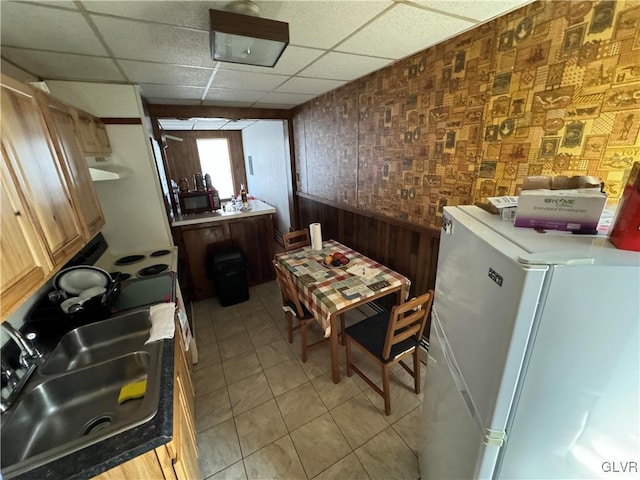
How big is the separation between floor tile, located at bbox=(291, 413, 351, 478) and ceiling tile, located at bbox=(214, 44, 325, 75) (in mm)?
2465

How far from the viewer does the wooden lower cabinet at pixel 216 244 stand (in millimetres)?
3092

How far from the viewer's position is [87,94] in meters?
2.13

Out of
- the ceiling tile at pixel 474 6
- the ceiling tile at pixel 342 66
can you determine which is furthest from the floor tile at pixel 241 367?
the ceiling tile at pixel 474 6

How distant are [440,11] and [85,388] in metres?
2.48

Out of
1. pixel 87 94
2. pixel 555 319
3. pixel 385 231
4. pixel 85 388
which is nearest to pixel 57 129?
pixel 87 94

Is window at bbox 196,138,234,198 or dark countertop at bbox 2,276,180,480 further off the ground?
window at bbox 196,138,234,198

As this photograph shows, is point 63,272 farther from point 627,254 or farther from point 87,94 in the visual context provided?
point 627,254

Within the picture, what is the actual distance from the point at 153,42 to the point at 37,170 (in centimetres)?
93

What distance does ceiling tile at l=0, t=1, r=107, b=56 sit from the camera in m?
1.09

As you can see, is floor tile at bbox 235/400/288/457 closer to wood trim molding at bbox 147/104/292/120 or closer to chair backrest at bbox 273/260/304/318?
chair backrest at bbox 273/260/304/318

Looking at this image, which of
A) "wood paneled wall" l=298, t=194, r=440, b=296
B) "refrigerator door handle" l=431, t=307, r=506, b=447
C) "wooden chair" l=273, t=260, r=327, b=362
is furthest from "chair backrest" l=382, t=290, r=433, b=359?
"wooden chair" l=273, t=260, r=327, b=362

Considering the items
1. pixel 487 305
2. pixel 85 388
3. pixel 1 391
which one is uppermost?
pixel 487 305

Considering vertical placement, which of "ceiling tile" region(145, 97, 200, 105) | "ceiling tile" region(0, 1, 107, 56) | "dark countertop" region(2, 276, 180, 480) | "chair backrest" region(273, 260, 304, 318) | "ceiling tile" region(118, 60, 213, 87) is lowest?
"chair backrest" region(273, 260, 304, 318)

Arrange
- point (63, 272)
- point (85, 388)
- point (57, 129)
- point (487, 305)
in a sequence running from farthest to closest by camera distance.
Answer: point (63, 272) → point (57, 129) → point (85, 388) → point (487, 305)
